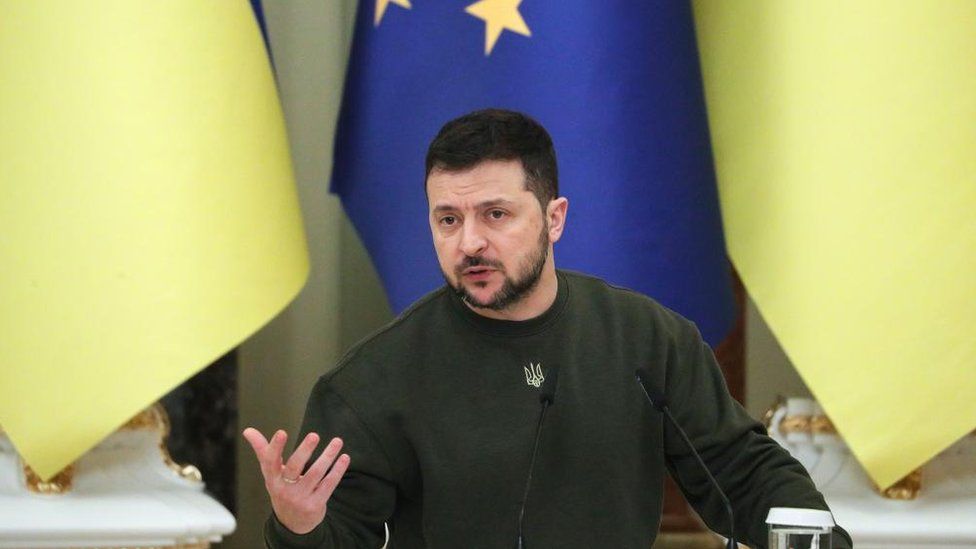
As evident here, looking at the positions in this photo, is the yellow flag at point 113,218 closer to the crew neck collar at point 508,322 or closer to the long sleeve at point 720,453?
the crew neck collar at point 508,322

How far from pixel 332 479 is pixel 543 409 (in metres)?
0.31

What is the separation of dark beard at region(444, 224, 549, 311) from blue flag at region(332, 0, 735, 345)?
111cm

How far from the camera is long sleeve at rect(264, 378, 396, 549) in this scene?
6.47 ft

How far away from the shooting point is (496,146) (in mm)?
2023

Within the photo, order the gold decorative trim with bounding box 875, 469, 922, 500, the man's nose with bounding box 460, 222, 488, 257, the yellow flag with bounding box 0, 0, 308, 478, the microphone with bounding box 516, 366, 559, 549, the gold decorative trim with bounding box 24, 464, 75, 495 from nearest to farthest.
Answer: the microphone with bounding box 516, 366, 559, 549, the man's nose with bounding box 460, 222, 488, 257, the yellow flag with bounding box 0, 0, 308, 478, the gold decorative trim with bounding box 24, 464, 75, 495, the gold decorative trim with bounding box 875, 469, 922, 500

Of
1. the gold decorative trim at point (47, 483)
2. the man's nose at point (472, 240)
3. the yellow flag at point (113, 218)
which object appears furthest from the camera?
the gold decorative trim at point (47, 483)

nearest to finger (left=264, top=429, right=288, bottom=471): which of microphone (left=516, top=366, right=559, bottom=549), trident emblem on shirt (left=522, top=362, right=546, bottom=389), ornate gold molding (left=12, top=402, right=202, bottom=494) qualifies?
microphone (left=516, top=366, right=559, bottom=549)

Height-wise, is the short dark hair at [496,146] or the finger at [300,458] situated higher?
the short dark hair at [496,146]

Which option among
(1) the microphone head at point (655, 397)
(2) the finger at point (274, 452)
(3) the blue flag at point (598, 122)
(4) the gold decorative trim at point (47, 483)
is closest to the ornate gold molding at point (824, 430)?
(3) the blue flag at point (598, 122)

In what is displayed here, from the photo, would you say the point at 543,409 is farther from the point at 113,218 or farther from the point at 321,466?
the point at 113,218

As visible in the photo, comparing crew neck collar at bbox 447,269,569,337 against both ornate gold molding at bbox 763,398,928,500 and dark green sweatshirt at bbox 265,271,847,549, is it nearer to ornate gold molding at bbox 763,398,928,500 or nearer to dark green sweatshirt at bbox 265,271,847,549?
dark green sweatshirt at bbox 265,271,847,549

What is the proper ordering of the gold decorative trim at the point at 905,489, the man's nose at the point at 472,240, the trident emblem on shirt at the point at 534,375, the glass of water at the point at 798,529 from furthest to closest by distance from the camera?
the gold decorative trim at the point at 905,489, the trident emblem on shirt at the point at 534,375, the man's nose at the point at 472,240, the glass of water at the point at 798,529

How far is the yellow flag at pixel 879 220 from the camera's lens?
9.87 ft

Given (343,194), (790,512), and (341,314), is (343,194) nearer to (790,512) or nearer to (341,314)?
(341,314)
